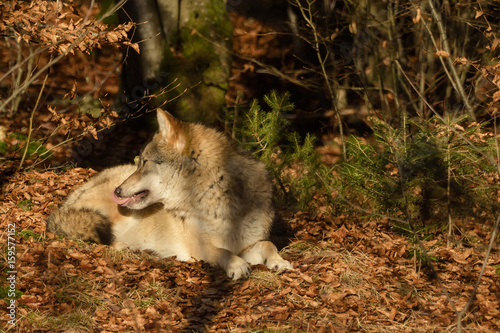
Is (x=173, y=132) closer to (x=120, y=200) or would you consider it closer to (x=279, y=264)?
(x=120, y=200)

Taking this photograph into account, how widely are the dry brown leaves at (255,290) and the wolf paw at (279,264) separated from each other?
0.11 meters

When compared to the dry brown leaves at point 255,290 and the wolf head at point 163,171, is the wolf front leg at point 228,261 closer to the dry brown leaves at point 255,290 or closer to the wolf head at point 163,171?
the dry brown leaves at point 255,290

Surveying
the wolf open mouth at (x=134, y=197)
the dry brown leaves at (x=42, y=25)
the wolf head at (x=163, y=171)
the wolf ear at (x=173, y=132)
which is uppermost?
the dry brown leaves at (x=42, y=25)

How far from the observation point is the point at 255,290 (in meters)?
5.23

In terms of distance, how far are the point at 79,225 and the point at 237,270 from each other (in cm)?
215

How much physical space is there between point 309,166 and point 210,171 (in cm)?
289

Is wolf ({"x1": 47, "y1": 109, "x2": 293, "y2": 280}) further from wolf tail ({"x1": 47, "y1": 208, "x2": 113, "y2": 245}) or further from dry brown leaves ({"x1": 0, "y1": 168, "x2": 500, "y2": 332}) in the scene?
dry brown leaves ({"x1": 0, "y1": 168, "x2": 500, "y2": 332})

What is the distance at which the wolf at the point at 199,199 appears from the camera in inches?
234

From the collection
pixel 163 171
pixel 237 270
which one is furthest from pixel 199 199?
pixel 237 270

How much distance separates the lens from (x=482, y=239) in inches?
267

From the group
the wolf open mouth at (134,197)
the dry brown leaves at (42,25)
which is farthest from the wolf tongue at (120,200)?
the dry brown leaves at (42,25)

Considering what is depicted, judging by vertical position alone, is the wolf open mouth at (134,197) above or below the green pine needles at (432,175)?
above

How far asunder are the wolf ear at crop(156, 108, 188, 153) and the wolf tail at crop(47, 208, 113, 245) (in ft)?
4.85

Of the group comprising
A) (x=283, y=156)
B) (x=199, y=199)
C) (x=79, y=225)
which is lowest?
(x=283, y=156)
